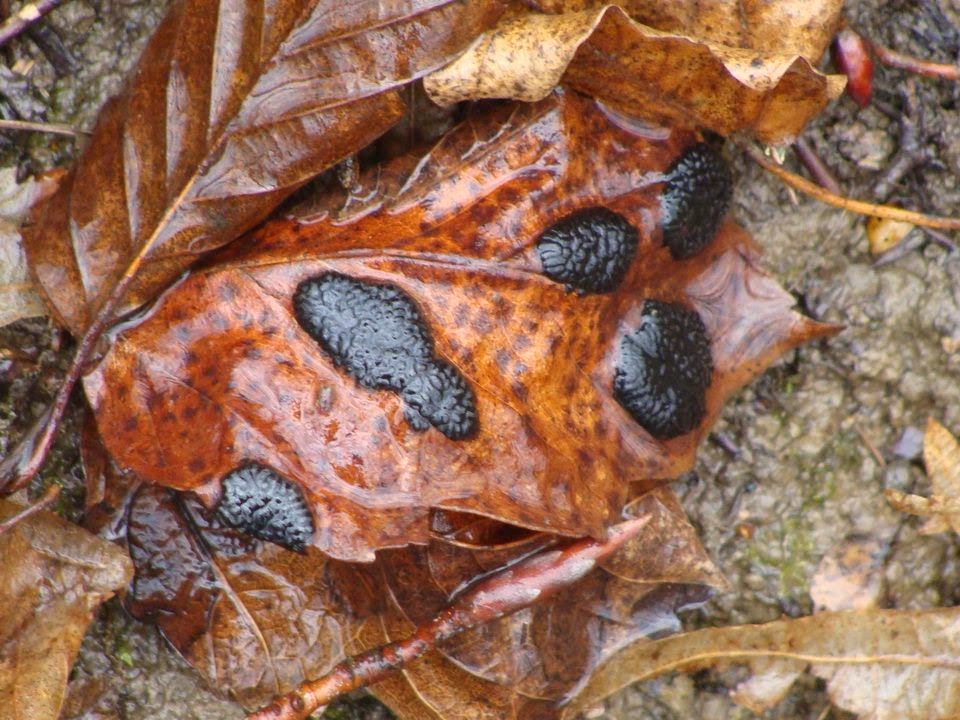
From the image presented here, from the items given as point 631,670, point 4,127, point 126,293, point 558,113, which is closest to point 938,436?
point 631,670

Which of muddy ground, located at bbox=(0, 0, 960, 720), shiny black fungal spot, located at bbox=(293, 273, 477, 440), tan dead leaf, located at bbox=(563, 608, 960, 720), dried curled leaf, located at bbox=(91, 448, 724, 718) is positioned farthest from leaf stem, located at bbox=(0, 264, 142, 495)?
tan dead leaf, located at bbox=(563, 608, 960, 720)

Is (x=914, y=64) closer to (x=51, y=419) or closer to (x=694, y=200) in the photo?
(x=694, y=200)

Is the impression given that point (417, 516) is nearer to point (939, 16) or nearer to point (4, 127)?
point (4, 127)

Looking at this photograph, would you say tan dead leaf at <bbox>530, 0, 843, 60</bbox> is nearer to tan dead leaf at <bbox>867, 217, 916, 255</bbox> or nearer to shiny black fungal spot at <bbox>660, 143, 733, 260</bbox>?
shiny black fungal spot at <bbox>660, 143, 733, 260</bbox>

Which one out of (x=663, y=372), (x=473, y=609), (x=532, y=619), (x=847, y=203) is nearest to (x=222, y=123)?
(x=663, y=372)

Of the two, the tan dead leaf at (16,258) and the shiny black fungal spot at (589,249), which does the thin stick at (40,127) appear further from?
the shiny black fungal spot at (589,249)

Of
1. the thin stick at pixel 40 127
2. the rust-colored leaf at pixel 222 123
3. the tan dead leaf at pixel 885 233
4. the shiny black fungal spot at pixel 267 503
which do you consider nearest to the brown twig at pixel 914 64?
the tan dead leaf at pixel 885 233
